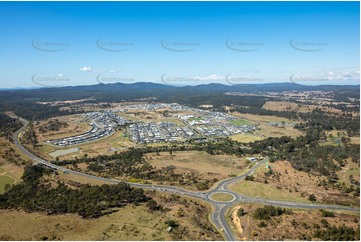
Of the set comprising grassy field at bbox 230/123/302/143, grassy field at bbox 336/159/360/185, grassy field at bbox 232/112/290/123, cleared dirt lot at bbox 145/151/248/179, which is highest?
grassy field at bbox 232/112/290/123

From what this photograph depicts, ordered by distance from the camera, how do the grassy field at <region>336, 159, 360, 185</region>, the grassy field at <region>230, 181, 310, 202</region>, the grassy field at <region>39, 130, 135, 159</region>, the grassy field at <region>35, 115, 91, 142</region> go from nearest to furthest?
the grassy field at <region>230, 181, 310, 202</region>
the grassy field at <region>336, 159, 360, 185</region>
the grassy field at <region>39, 130, 135, 159</region>
the grassy field at <region>35, 115, 91, 142</region>

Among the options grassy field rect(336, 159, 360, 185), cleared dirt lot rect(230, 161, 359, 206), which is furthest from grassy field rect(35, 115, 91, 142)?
grassy field rect(336, 159, 360, 185)

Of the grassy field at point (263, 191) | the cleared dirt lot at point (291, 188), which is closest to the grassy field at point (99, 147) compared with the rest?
the grassy field at point (263, 191)

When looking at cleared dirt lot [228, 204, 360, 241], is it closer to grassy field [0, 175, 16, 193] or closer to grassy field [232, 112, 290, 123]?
grassy field [0, 175, 16, 193]

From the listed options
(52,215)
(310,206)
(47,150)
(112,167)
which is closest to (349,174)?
(310,206)

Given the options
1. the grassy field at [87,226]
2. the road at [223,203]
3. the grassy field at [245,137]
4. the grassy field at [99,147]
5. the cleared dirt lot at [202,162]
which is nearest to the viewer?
the grassy field at [87,226]

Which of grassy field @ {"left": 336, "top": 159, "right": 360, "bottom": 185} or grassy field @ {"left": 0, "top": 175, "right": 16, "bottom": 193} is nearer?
grassy field @ {"left": 0, "top": 175, "right": 16, "bottom": 193}

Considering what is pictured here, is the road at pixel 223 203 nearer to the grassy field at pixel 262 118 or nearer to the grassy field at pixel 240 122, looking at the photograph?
the grassy field at pixel 240 122
